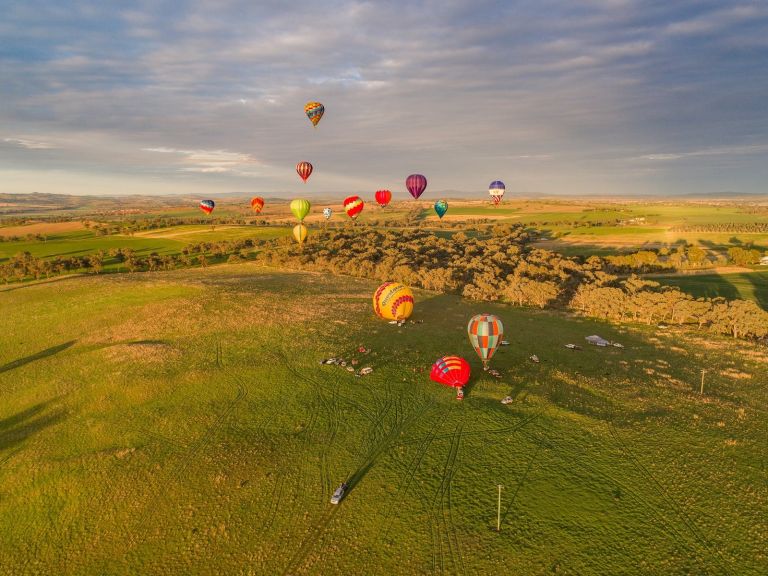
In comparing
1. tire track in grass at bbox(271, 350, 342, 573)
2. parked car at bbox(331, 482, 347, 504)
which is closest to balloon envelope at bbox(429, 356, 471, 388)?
tire track in grass at bbox(271, 350, 342, 573)

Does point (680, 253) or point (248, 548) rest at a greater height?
point (680, 253)

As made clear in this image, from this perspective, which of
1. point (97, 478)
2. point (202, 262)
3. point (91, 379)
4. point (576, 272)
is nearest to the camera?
point (97, 478)

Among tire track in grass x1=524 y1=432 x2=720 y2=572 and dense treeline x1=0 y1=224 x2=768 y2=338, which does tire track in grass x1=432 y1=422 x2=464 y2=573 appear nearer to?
tire track in grass x1=524 y1=432 x2=720 y2=572

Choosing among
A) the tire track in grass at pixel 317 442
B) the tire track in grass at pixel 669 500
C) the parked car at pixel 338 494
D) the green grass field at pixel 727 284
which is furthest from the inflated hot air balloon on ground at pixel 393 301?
the green grass field at pixel 727 284

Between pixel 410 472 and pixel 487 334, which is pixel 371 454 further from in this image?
pixel 487 334

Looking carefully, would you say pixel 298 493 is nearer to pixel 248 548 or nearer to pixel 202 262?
pixel 248 548

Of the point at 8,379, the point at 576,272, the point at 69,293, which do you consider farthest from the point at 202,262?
the point at 576,272

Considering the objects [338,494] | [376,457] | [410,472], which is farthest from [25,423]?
[410,472]
